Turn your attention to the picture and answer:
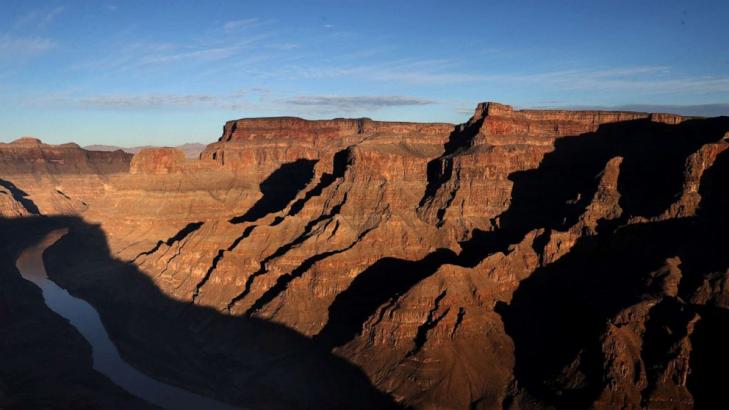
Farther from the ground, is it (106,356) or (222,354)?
(222,354)

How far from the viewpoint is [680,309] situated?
171 feet

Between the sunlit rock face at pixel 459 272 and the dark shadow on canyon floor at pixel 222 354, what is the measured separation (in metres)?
0.25

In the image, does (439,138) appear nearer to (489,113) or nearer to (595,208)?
(489,113)

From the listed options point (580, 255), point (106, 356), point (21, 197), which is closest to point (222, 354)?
point (106, 356)

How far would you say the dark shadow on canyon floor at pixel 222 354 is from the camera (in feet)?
191

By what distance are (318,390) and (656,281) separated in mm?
28062

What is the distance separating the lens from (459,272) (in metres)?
62.0

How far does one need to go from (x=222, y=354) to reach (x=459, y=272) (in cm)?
2427

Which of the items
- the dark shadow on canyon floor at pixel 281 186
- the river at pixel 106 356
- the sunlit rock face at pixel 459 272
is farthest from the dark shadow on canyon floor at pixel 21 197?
the dark shadow on canyon floor at pixel 281 186

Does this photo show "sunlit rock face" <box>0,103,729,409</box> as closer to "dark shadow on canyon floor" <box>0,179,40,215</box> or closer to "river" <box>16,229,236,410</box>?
"river" <box>16,229,236,410</box>

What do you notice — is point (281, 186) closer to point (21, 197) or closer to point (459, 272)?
point (459, 272)

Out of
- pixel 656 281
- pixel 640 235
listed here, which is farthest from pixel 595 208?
pixel 656 281

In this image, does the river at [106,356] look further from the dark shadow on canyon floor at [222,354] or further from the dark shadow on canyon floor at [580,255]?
the dark shadow on canyon floor at [580,255]

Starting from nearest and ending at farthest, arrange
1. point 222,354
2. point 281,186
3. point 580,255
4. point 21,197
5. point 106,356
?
1. point 580,255
2. point 222,354
3. point 106,356
4. point 281,186
5. point 21,197
